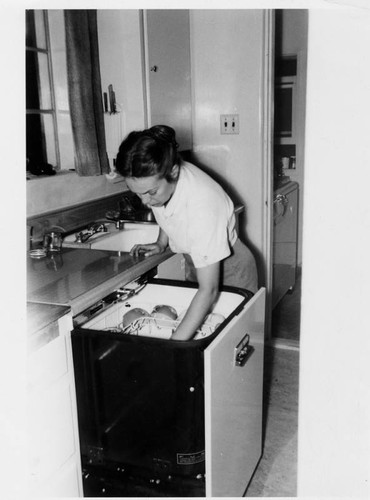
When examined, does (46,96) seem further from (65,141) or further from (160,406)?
(160,406)

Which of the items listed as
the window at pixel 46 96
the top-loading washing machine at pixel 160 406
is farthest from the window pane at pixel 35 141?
the top-loading washing machine at pixel 160 406

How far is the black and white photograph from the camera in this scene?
1.69 ft

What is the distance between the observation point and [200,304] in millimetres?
1415

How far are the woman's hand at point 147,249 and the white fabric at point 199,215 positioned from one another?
0.50 feet

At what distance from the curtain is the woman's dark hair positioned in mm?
803

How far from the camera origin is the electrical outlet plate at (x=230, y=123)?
9.25 feet

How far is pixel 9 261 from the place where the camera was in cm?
70

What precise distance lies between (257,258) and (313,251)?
248 centimetres

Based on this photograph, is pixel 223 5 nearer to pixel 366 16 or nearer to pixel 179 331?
pixel 366 16

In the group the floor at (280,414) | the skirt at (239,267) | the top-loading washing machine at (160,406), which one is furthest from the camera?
the skirt at (239,267)

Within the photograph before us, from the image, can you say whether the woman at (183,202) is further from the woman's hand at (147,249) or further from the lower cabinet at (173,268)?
the lower cabinet at (173,268)

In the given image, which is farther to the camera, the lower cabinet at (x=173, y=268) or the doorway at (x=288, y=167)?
the doorway at (x=288, y=167)

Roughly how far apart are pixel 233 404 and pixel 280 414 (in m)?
0.99

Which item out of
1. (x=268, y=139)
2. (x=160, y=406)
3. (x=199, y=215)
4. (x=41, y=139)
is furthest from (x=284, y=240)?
(x=160, y=406)
